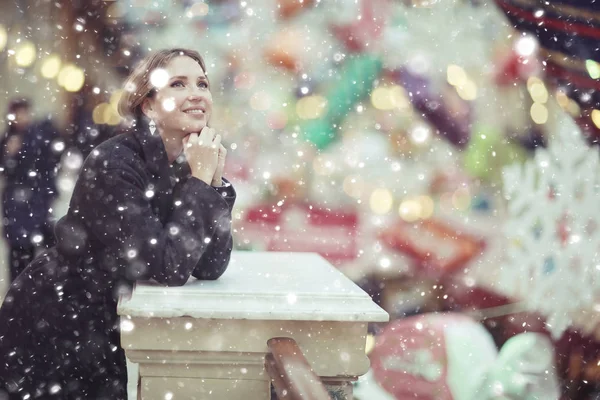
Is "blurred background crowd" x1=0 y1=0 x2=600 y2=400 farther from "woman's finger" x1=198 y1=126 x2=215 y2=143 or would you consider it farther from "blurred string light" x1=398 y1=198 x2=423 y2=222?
"woman's finger" x1=198 y1=126 x2=215 y2=143

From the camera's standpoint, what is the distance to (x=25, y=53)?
7.25 feet

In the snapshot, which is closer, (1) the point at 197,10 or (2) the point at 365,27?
(1) the point at 197,10

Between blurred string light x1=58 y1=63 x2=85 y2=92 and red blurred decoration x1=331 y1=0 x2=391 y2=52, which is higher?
red blurred decoration x1=331 y1=0 x2=391 y2=52

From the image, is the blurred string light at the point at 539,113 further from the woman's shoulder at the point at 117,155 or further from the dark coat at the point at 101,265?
the woman's shoulder at the point at 117,155

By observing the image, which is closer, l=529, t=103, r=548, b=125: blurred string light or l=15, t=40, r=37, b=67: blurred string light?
l=15, t=40, r=37, b=67: blurred string light

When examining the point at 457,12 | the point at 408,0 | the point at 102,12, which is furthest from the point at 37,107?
the point at 457,12

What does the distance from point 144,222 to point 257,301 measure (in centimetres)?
29

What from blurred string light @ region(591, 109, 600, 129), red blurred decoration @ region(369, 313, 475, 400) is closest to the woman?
red blurred decoration @ region(369, 313, 475, 400)

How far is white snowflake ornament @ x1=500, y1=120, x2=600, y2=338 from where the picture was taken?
105 inches

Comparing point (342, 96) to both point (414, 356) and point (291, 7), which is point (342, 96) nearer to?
point (291, 7)

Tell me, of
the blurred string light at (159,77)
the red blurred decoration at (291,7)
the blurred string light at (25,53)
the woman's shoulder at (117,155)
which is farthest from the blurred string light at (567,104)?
the blurred string light at (25,53)

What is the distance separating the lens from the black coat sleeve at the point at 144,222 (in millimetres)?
1302

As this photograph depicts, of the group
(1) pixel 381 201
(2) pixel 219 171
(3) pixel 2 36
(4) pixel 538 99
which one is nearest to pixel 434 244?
(1) pixel 381 201

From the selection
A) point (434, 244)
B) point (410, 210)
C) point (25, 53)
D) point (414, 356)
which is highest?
point (25, 53)
